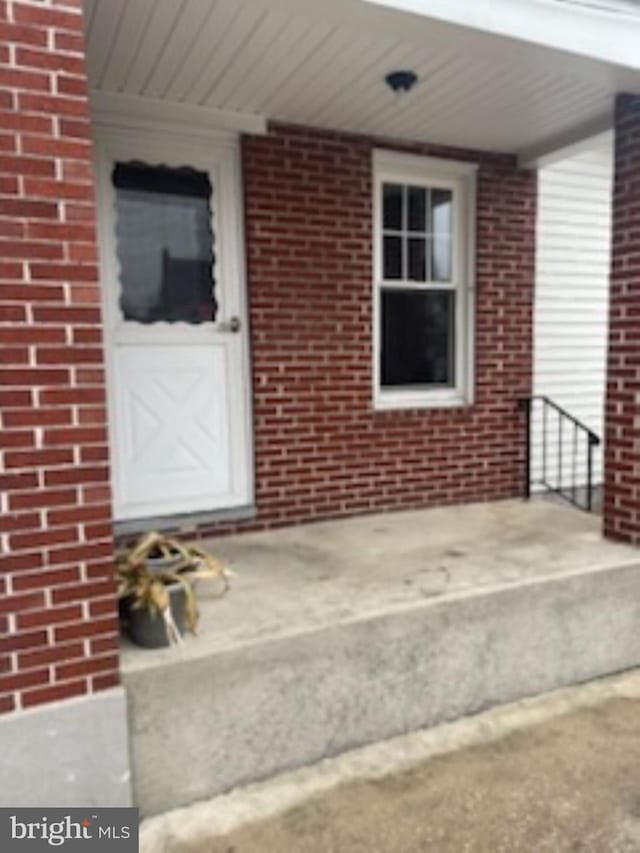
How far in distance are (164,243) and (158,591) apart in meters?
2.13

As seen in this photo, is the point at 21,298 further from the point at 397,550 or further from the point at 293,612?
the point at 397,550

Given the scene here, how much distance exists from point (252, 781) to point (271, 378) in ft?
7.31

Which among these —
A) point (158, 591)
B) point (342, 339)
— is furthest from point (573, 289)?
point (158, 591)

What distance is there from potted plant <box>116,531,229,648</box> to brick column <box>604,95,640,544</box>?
2313 mm

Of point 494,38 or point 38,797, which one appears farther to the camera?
point 494,38

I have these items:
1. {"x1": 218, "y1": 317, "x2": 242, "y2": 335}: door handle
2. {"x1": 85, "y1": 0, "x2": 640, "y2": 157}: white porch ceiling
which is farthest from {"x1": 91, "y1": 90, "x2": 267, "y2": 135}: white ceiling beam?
{"x1": 218, "y1": 317, "x2": 242, "y2": 335}: door handle

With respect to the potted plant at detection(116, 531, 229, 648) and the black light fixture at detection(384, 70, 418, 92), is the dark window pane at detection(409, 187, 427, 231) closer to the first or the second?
the black light fixture at detection(384, 70, 418, 92)

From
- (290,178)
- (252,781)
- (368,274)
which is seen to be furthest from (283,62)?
(252,781)

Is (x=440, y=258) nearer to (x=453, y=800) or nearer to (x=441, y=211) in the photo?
(x=441, y=211)

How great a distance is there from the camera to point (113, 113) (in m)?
3.51

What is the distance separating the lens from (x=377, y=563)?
133 inches

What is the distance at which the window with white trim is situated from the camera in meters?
4.39

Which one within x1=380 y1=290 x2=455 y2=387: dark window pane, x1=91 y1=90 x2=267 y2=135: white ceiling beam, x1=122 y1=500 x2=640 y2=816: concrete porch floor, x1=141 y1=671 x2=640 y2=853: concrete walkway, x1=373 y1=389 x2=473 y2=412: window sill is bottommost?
x1=141 y1=671 x2=640 y2=853: concrete walkway

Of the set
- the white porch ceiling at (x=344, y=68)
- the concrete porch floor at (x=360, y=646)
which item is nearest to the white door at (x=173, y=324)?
→ the white porch ceiling at (x=344, y=68)
